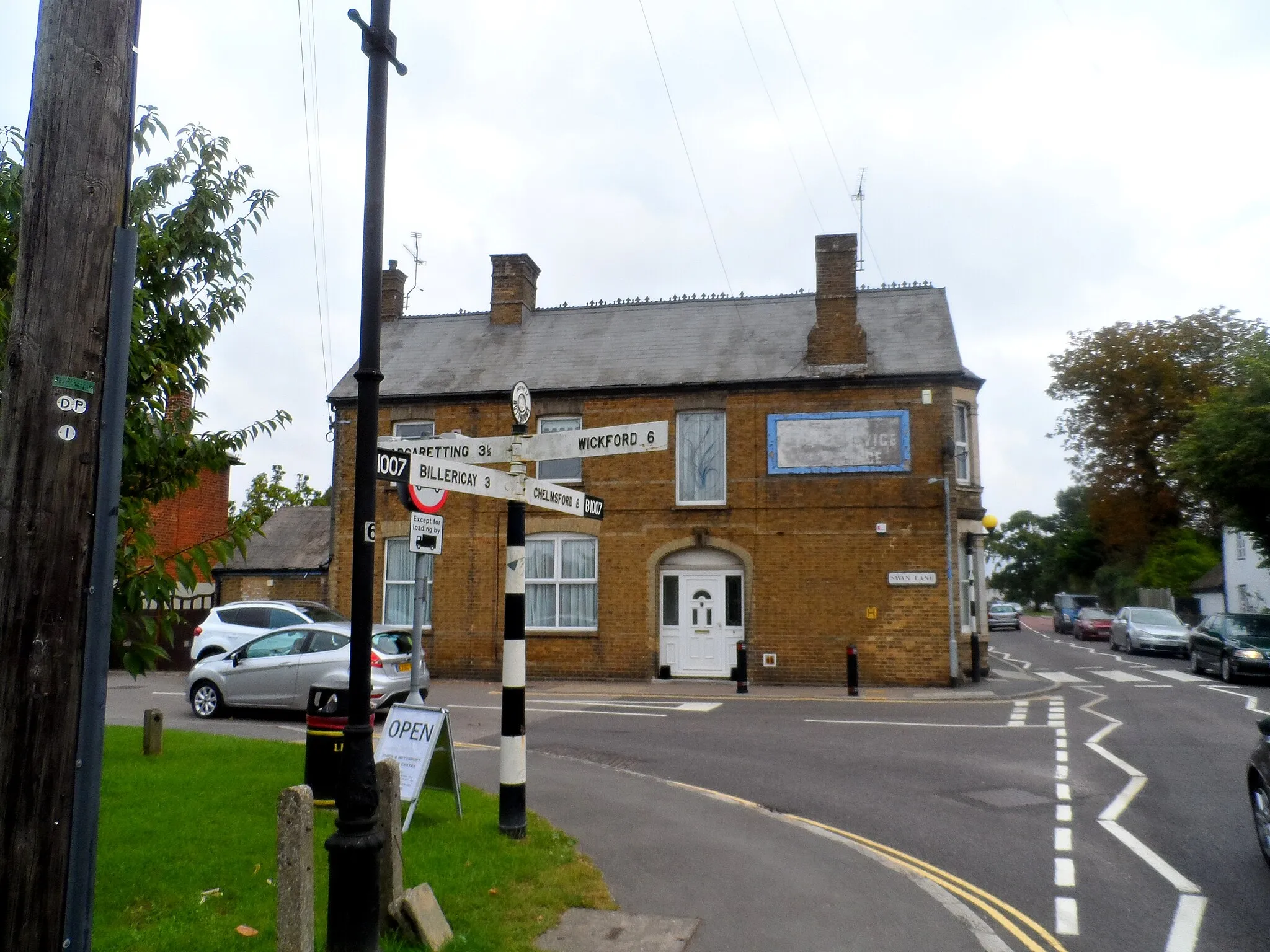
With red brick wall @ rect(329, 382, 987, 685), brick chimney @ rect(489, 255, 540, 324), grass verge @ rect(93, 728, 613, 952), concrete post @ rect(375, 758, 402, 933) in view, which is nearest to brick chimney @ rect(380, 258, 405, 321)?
brick chimney @ rect(489, 255, 540, 324)

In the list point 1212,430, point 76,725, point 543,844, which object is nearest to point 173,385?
point 76,725

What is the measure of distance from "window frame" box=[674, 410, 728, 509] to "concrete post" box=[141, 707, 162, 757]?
43.1 feet

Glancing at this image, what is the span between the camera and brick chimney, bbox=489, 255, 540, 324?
1047 inches

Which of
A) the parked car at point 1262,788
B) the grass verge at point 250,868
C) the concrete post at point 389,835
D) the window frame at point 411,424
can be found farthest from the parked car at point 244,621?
the parked car at point 1262,788

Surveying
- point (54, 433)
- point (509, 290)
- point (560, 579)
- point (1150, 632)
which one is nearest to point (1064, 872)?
point (54, 433)

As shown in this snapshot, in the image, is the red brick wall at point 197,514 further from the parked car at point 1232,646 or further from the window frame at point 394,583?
the parked car at point 1232,646

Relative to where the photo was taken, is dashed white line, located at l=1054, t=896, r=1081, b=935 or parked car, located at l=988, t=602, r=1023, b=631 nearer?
dashed white line, located at l=1054, t=896, r=1081, b=935

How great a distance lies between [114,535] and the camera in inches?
141

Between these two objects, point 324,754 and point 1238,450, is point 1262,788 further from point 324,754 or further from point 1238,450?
point 1238,450

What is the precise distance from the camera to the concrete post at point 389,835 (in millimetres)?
5371

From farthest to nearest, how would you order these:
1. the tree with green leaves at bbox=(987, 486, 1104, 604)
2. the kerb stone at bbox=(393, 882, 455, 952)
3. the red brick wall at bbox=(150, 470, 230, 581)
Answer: the tree with green leaves at bbox=(987, 486, 1104, 604) < the red brick wall at bbox=(150, 470, 230, 581) < the kerb stone at bbox=(393, 882, 455, 952)

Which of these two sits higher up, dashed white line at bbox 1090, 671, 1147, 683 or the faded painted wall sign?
the faded painted wall sign

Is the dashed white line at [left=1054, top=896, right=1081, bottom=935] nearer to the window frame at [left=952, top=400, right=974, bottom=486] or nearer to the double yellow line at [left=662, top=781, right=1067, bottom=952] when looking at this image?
the double yellow line at [left=662, top=781, right=1067, bottom=952]

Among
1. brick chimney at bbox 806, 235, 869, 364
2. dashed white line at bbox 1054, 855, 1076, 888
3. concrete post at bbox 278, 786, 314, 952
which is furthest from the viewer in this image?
brick chimney at bbox 806, 235, 869, 364
